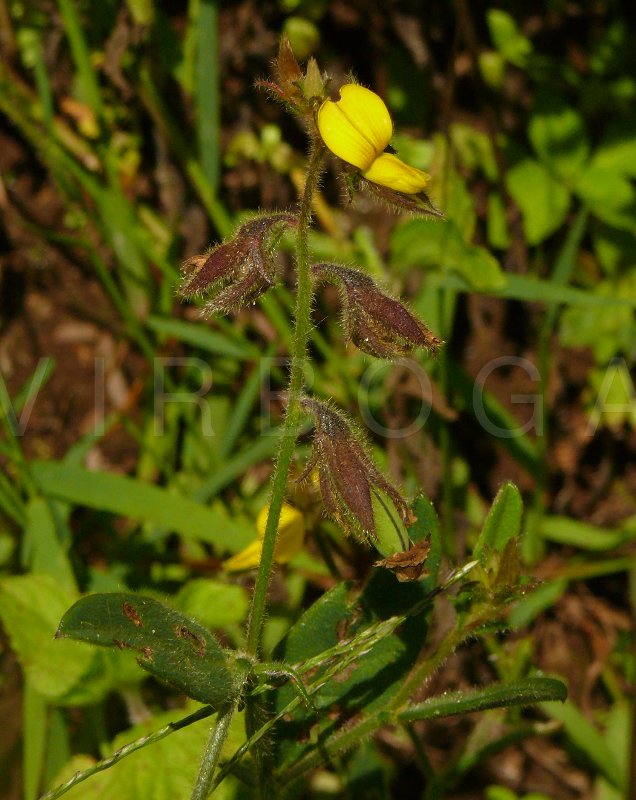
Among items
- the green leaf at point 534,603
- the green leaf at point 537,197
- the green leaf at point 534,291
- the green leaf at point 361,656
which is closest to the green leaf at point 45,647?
the green leaf at point 361,656

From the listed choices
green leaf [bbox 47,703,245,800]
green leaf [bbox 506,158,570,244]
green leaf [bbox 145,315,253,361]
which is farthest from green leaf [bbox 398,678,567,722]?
green leaf [bbox 506,158,570,244]

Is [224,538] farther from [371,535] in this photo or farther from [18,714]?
[371,535]

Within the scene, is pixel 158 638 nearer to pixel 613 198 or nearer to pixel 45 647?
pixel 45 647

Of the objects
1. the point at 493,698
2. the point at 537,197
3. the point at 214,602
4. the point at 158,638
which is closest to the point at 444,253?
the point at 537,197

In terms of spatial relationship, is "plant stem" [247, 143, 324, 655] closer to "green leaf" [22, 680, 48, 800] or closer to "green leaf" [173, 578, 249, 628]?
"green leaf" [173, 578, 249, 628]

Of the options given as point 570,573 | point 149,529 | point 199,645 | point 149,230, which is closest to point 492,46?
point 149,230

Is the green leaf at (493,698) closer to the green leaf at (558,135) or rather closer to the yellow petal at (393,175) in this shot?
the yellow petal at (393,175)
